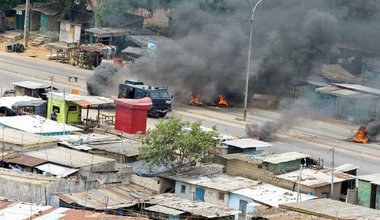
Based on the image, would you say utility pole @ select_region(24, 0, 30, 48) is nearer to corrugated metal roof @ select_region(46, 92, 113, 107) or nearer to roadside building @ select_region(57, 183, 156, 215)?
corrugated metal roof @ select_region(46, 92, 113, 107)

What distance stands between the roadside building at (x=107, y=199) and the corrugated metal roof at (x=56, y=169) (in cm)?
165

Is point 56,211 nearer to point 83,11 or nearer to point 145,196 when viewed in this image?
point 145,196

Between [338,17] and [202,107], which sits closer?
[202,107]

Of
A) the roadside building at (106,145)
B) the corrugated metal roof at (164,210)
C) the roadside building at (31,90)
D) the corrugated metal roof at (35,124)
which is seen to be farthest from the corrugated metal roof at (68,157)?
the roadside building at (31,90)

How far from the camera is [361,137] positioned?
6469 cm

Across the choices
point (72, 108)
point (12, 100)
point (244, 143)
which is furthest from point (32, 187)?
point (12, 100)

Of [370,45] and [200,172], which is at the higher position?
[370,45]

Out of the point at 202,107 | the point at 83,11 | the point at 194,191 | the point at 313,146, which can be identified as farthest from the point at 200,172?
the point at 83,11

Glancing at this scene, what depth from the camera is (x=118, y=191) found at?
4712cm

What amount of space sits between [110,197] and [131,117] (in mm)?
14399

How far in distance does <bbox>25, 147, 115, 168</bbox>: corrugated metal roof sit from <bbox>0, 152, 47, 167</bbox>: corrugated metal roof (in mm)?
384

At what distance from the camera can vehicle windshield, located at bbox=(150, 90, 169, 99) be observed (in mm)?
66794

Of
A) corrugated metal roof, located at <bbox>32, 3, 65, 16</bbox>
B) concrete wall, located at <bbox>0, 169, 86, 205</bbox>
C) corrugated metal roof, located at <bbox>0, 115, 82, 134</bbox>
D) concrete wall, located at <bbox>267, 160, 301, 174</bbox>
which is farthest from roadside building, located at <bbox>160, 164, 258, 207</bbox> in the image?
corrugated metal roof, located at <bbox>32, 3, 65, 16</bbox>

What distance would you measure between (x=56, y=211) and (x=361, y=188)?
13.1 meters
